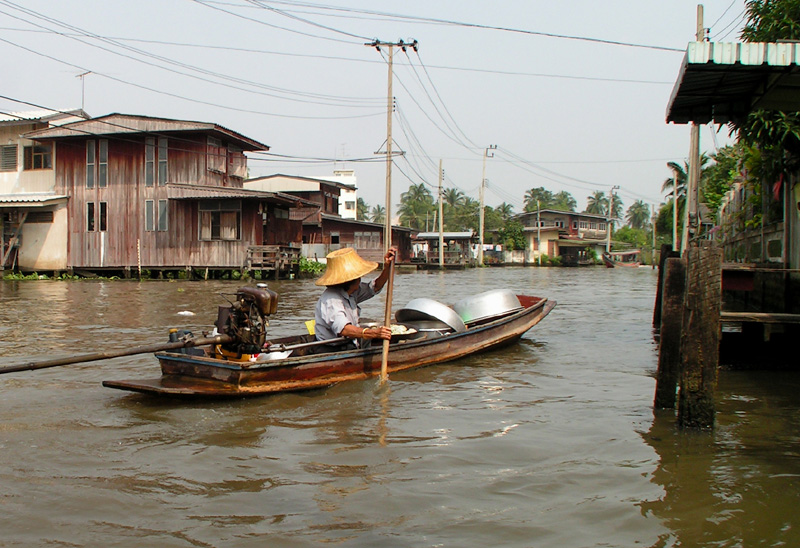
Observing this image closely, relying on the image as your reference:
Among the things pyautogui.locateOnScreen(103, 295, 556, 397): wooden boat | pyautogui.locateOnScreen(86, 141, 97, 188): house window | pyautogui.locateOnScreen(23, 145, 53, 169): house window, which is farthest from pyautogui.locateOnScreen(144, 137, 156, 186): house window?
pyautogui.locateOnScreen(103, 295, 556, 397): wooden boat

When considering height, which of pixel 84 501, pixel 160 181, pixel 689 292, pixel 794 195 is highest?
pixel 160 181

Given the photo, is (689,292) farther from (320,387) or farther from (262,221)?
(262,221)

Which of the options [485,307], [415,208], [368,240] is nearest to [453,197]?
[415,208]

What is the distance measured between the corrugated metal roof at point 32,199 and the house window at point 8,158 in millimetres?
1439

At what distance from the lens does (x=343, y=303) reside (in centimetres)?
762

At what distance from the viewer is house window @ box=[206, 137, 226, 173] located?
27234 mm

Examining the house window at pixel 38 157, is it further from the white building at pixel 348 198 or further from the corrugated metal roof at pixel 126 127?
the white building at pixel 348 198

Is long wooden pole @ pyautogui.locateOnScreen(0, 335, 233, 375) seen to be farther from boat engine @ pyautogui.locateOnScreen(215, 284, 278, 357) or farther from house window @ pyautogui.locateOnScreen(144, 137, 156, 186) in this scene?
house window @ pyautogui.locateOnScreen(144, 137, 156, 186)

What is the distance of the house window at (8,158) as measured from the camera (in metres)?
28.9

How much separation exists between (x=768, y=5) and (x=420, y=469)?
32.1 ft

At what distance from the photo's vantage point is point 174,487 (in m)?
4.66

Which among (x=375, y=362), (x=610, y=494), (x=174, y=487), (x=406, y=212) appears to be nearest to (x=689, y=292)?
(x=610, y=494)

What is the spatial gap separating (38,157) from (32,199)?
2771 mm

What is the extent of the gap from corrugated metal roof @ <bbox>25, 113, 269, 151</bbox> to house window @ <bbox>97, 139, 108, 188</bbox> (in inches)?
31.1
